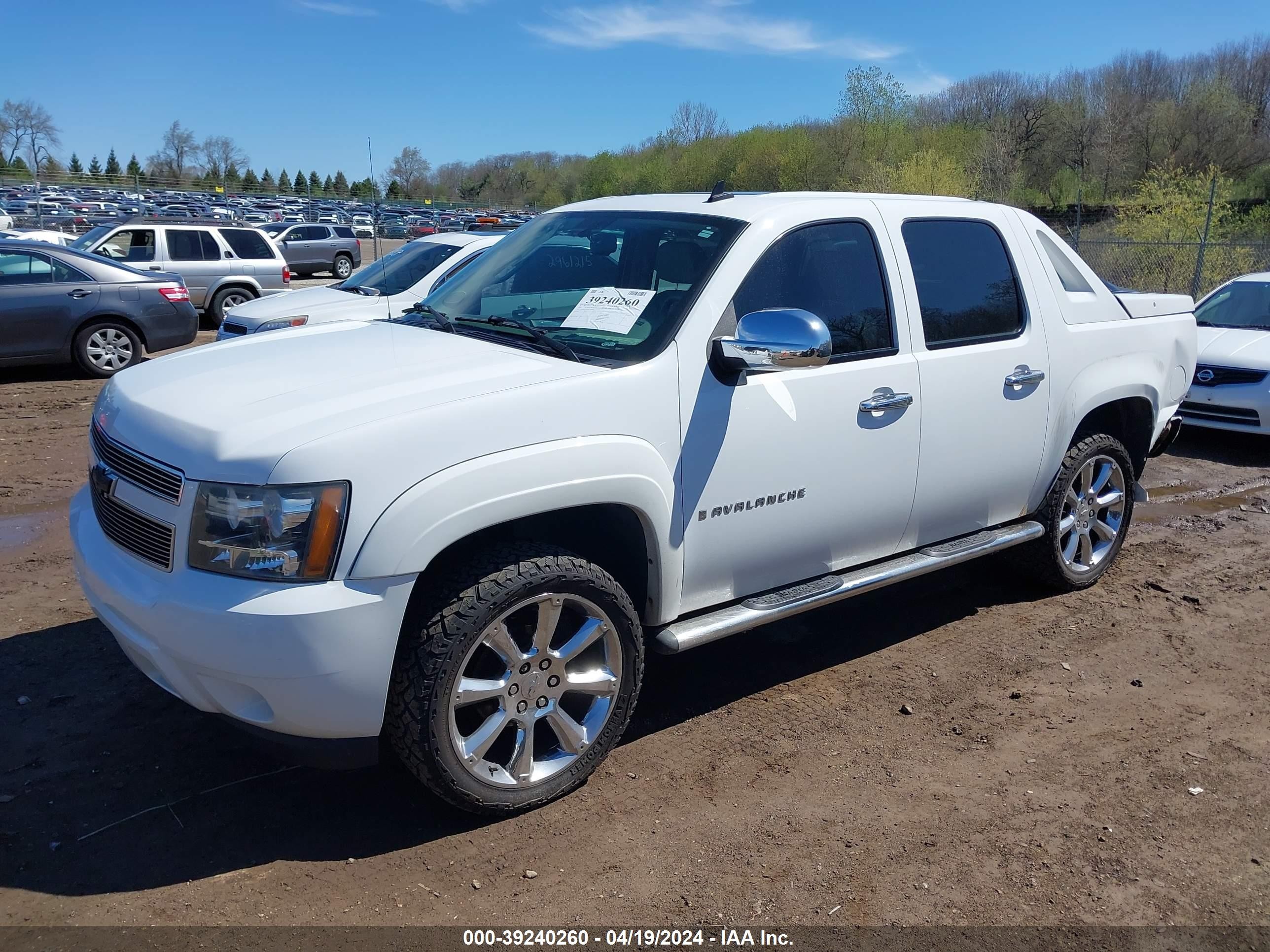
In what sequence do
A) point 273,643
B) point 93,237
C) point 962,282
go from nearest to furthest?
point 273,643 < point 962,282 < point 93,237

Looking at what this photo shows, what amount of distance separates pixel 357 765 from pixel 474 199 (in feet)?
232

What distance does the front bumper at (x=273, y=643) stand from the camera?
106 inches

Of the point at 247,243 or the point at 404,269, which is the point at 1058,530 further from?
the point at 247,243

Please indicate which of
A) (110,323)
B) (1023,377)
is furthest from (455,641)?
(110,323)

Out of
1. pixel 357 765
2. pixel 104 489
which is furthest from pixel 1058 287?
pixel 104 489

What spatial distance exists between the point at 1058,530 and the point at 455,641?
3403 mm

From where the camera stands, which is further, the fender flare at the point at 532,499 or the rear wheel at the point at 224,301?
the rear wheel at the point at 224,301

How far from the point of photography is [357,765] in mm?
2928

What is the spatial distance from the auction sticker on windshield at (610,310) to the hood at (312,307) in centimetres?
552

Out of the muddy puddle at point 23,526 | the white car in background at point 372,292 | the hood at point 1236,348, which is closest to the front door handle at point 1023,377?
the hood at point 1236,348

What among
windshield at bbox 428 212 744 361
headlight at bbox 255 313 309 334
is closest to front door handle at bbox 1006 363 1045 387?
windshield at bbox 428 212 744 361

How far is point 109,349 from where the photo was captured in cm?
1138

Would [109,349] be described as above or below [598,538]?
below

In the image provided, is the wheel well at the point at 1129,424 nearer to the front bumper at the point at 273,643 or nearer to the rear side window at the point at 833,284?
the rear side window at the point at 833,284
